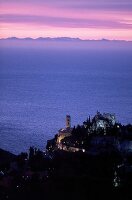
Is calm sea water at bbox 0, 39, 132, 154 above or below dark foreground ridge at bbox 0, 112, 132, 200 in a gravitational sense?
above

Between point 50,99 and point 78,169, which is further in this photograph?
point 50,99

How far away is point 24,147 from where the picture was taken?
141ft

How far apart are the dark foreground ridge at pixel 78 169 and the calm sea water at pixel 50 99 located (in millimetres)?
14270

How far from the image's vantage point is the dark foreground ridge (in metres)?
21.5

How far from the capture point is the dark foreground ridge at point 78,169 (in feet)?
70.5

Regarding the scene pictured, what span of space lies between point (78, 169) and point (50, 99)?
57305 mm

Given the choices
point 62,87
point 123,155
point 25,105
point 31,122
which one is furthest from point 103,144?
point 62,87

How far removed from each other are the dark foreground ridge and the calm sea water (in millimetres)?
14270

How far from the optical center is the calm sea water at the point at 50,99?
51688 mm

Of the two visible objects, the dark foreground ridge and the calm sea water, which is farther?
the calm sea water

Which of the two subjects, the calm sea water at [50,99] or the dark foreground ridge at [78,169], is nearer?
the dark foreground ridge at [78,169]

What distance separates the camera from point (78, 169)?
2377cm

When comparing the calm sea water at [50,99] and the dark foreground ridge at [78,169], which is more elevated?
the calm sea water at [50,99]

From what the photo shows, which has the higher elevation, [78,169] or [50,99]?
[50,99]
